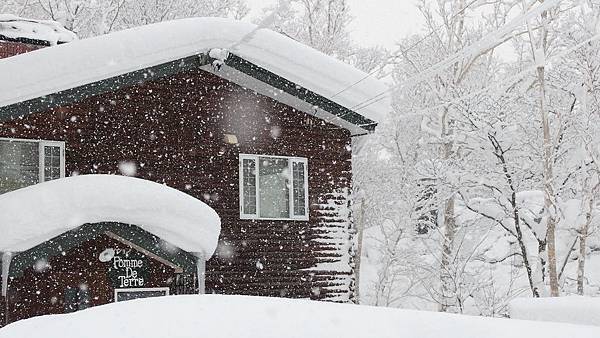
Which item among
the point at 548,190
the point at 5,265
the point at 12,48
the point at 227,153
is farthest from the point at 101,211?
the point at 548,190

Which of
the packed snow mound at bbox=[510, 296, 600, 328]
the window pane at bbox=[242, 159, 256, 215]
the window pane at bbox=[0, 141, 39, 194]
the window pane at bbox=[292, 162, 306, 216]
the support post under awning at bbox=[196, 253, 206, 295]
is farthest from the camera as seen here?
the window pane at bbox=[292, 162, 306, 216]

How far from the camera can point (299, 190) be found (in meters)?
14.4

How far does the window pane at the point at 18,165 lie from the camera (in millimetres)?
12148

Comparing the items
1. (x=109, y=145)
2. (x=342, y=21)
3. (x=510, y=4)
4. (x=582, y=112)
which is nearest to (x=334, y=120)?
(x=109, y=145)

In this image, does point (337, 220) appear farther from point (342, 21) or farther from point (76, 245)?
point (342, 21)

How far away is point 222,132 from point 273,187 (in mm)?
1431

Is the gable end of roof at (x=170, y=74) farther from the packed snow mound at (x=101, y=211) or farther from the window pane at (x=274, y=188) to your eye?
the packed snow mound at (x=101, y=211)

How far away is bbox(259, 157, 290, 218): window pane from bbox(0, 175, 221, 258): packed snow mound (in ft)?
8.05

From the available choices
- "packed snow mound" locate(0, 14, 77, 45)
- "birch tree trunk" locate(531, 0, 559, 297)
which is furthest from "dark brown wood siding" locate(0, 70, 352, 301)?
"packed snow mound" locate(0, 14, 77, 45)

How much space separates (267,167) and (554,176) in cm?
810

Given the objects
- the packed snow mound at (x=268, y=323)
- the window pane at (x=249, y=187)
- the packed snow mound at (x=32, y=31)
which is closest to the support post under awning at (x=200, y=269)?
the window pane at (x=249, y=187)

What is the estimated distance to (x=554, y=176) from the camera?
1850 cm

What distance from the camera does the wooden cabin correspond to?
12.2 meters

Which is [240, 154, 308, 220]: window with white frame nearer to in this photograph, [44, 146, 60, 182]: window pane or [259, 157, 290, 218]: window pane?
[259, 157, 290, 218]: window pane
